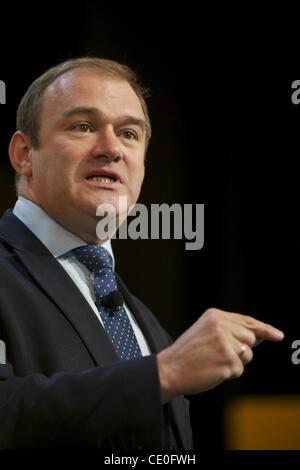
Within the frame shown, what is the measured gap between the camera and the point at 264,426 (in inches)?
95.0

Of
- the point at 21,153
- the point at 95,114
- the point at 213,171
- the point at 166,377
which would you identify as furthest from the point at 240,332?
the point at 213,171

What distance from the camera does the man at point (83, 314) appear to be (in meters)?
1.14

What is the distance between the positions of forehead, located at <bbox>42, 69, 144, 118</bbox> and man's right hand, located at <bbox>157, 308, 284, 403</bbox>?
24.2 inches

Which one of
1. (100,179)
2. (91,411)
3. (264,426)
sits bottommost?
(264,426)

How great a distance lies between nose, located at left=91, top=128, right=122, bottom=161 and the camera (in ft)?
5.08

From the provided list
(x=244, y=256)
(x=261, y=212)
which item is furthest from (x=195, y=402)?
(x=261, y=212)

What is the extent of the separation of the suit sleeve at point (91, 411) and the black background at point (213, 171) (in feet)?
5.73

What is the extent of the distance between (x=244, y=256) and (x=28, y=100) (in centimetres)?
154

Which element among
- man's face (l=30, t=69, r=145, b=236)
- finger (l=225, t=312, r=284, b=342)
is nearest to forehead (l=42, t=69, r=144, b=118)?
man's face (l=30, t=69, r=145, b=236)

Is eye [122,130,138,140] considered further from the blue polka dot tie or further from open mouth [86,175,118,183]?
the blue polka dot tie

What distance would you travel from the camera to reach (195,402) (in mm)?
2941

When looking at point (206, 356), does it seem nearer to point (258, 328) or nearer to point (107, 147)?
point (258, 328)

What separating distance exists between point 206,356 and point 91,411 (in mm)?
202
